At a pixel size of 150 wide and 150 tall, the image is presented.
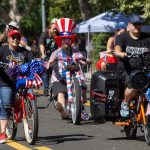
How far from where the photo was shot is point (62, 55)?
11828 mm

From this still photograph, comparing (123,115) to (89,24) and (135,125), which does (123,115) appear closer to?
(135,125)

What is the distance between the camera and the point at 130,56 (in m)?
9.10

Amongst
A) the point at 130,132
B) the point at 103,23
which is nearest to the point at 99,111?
the point at 130,132

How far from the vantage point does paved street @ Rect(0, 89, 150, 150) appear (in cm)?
916

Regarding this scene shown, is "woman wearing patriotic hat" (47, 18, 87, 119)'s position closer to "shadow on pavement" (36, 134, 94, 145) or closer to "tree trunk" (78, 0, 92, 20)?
"shadow on pavement" (36, 134, 94, 145)

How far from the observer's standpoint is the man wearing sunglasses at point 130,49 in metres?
9.30

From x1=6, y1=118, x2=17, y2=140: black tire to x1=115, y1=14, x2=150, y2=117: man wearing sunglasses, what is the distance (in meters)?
1.53

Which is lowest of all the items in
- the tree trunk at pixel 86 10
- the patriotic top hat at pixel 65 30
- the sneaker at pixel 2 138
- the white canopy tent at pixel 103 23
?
the sneaker at pixel 2 138

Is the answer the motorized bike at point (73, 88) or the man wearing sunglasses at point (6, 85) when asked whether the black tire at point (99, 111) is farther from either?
the man wearing sunglasses at point (6, 85)

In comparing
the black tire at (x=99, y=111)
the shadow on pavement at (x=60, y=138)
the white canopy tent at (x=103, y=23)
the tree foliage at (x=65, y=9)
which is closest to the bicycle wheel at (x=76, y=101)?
the black tire at (x=99, y=111)

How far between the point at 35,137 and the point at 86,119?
106 inches

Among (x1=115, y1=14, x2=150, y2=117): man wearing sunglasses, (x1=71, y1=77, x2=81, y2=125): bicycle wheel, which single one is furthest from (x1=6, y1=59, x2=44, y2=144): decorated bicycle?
(x1=71, y1=77, x2=81, y2=125): bicycle wheel

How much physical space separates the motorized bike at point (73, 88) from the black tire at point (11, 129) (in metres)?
1.64

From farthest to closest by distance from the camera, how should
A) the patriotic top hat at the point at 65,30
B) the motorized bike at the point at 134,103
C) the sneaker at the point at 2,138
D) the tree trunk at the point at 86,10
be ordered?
the tree trunk at the point at 86,10 < the patriotic top hat at the point at 65,30 < the sneaker at the point at 2,138 < the motorized bike at the point at 134,103
